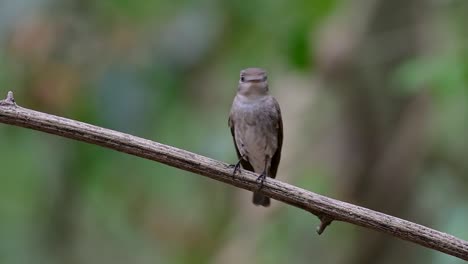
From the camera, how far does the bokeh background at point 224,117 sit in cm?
517

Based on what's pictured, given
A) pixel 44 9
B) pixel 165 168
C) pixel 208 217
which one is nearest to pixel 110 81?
pixel 44 9

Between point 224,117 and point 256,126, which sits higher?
point 256,126

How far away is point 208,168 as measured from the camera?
3598mm

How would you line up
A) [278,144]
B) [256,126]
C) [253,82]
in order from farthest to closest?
[278,144] < [256,126] < [253,82]

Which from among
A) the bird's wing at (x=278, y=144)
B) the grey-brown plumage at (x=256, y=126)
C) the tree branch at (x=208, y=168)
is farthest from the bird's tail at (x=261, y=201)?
the tree branch at (x=208, y=168)

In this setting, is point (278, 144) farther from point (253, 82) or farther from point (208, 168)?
point (208, 168)

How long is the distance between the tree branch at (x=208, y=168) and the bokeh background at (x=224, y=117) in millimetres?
1319

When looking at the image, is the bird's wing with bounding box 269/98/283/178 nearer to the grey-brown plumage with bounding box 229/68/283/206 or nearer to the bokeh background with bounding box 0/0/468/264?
the grey-brown plumage with bounding box 229/68/283/206

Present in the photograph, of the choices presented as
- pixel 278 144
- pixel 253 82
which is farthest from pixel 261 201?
pixel 253 82

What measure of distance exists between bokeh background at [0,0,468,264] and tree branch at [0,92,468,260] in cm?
132

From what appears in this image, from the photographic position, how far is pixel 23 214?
22.2ft

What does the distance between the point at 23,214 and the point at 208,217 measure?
55.1 inches

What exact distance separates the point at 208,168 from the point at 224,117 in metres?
3.06

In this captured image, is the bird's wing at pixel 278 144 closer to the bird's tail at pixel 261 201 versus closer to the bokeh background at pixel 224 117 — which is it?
the bird's tail at pixel 261 201
